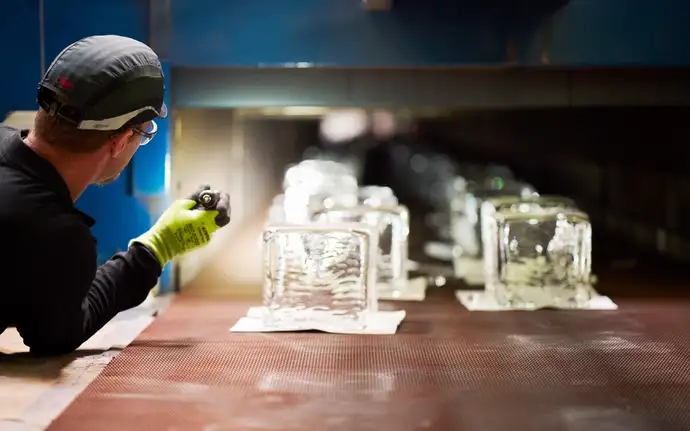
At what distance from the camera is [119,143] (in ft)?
4.52

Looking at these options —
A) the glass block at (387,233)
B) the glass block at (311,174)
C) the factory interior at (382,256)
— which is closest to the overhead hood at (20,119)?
the factory interior at (382,256)

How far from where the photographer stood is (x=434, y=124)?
4.83m

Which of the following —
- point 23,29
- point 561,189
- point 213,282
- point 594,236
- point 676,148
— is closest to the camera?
point 23,29

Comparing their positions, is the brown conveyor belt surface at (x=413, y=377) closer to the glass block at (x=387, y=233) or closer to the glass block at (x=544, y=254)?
the glass block at (x=544, y=254)

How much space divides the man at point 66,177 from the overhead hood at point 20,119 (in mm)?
383

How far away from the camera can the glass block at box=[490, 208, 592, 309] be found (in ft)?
5.90

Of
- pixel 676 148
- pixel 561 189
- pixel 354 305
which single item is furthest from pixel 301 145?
pixel 354 305

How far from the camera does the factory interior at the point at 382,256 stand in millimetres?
1112

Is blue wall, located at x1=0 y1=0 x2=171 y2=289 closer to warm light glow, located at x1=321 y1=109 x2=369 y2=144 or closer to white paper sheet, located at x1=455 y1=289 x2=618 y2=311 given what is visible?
white paper sheet, located at x1=455 y1=289 x2=618 y2=311

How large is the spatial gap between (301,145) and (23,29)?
2.59 meters

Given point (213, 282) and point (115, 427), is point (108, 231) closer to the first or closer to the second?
point (213, 282)

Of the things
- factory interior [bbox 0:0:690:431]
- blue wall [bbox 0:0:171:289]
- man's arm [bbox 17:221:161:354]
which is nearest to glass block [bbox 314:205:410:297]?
factory interior [bbox 0:0:690:431]

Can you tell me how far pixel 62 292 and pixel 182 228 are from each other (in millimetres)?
312

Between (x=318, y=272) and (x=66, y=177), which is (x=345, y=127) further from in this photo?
(x=66, y=177)
